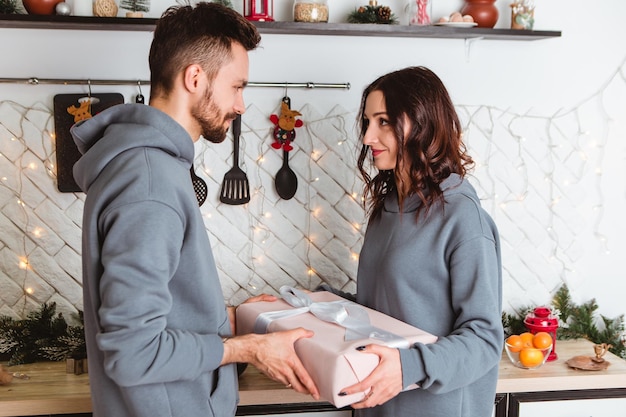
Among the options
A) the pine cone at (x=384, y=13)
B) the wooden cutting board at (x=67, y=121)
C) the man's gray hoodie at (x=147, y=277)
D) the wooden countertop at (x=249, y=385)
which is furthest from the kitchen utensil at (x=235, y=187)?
the man's gray hoodie at (x=147, y=277)

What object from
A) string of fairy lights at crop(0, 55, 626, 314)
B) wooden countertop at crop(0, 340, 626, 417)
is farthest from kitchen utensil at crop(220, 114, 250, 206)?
wooden countertop at crop(0, 340, 626, 417)

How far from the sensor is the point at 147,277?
1150 mm

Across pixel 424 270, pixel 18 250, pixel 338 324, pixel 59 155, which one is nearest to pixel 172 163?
pixel 338 324

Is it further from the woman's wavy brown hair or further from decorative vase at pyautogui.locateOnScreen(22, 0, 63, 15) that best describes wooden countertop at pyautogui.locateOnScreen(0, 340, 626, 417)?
decorative vase at pyautogui.locateOnScreen(22, 0, 63, 15)

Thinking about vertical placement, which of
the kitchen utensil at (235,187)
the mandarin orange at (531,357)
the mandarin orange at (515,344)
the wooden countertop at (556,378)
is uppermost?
the kitchen utensil at (235,187)

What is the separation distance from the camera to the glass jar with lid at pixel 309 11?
Result: 6.98 feet

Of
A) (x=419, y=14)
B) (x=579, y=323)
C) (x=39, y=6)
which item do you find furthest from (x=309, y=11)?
(x=579, y=323)

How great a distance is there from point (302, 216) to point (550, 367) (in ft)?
3.03

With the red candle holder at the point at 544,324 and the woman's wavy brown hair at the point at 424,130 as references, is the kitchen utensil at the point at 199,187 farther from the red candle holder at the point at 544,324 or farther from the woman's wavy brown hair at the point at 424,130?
the red candle holder at the point at 544,324

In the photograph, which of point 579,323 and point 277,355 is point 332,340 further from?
point 579,323

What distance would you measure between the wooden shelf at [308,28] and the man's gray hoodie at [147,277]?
0.78 metres

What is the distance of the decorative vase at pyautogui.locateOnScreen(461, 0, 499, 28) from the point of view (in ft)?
7.40

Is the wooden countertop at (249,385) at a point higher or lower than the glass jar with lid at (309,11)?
→ lower

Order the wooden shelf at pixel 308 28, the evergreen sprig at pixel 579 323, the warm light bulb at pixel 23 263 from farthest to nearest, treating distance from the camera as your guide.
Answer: the evergreen sprig at pixel 579 323
the warm light bulb at pixel 23 263
the wooden shelf at pixel 308 28
